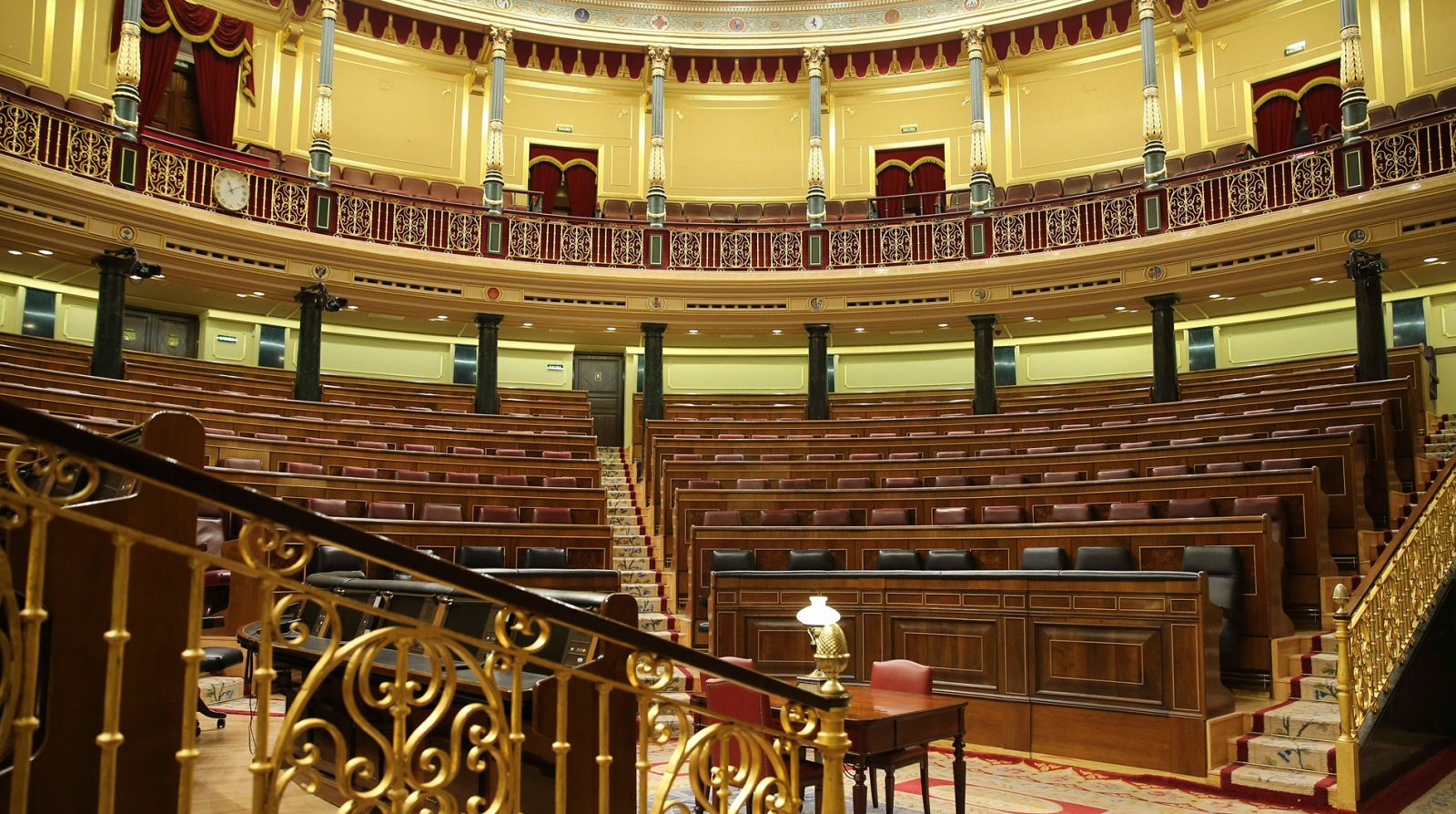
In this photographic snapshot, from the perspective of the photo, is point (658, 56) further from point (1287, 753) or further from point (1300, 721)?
point (1287, 753)

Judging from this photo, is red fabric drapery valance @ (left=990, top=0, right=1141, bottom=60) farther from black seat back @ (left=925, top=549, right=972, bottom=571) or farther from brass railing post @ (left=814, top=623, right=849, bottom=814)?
brass railing post @ (left=814, top=623, right=849, bottom=814)

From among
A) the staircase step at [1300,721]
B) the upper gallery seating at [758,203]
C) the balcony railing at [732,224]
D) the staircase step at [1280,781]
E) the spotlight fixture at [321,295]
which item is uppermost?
the upper gallery seating at [758,203]

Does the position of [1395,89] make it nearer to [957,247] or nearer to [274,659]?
[957,247]

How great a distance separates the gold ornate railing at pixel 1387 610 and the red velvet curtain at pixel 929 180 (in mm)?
10527

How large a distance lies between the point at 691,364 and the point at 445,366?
3.70 metres

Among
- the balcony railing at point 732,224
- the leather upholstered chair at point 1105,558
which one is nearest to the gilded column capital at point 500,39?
the balcony railing at point 732,224

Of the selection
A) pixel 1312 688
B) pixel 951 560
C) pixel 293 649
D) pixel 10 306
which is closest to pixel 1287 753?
pixel 1312 688

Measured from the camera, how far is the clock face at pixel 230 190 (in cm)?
1162

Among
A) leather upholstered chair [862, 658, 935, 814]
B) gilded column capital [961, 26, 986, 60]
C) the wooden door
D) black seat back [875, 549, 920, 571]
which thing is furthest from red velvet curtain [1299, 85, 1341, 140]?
leather upholstered chair [862, 658, 935, 814]

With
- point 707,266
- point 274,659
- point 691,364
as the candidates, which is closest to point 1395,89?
point 707,266

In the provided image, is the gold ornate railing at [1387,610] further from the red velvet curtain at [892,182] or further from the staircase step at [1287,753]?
the red velvet curtain at [892,182]

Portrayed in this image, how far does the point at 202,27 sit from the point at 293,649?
46.8ft

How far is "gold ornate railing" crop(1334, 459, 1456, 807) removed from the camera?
15.8 ft

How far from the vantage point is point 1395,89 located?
13.0 m
